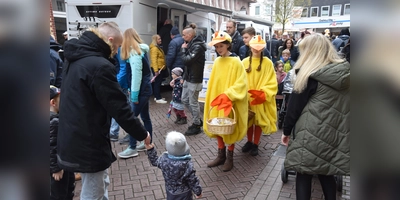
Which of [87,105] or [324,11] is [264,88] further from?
[324,11]

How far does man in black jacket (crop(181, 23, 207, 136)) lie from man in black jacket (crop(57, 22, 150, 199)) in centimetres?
321

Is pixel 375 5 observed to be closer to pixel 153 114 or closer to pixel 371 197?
pixel 371 197

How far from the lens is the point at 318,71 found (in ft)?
7.85

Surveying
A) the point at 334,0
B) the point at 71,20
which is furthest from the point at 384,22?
the point at 334,0

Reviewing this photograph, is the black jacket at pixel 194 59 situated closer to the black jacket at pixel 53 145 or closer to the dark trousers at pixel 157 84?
Result: the dark trousers at pixel 157 84

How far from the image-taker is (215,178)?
398 centimetres

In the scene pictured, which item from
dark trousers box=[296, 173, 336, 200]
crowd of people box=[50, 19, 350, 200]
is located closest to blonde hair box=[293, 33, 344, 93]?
crowd of people box=[50, 19, 350, 200]

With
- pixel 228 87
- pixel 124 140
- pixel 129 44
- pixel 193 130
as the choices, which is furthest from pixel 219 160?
pixel 129 44

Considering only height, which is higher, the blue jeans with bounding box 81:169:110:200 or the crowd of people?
the crowd of people

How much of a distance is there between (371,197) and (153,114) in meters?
6.70

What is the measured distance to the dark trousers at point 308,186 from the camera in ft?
8.86

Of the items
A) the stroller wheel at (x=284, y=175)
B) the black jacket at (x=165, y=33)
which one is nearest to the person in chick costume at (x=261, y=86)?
the stroller wheel at (x=284, y=175)

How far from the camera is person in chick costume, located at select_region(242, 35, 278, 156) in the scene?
430cm

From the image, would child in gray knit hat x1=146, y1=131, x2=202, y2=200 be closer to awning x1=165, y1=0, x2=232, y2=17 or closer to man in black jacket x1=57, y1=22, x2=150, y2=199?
man in black jacket x1=57, y1=22, x2=150, y2=199
